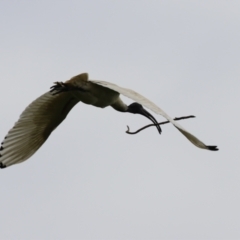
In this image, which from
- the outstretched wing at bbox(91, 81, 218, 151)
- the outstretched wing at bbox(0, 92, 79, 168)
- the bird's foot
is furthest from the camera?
the outstretched wing at bbox(0, 92, 79, 168)

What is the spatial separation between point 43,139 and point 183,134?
3.54 m

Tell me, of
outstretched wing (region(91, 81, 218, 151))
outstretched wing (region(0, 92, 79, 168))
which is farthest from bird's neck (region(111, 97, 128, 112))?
outstretched wing (region(91, 81, 218, 151))

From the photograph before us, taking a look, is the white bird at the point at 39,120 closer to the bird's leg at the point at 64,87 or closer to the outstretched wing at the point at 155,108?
the bird's leg at the point at 64,87

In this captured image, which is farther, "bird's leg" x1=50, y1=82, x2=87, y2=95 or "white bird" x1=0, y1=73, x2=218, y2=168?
"white bird" x1=0, y1=73, x2=218, y2=168

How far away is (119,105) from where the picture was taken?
12305 millimetres

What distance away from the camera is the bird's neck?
12.2 meters

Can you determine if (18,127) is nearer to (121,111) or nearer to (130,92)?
(121,111)

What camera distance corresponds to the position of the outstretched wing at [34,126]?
491 inches

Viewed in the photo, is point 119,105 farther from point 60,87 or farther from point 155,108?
point 155,108

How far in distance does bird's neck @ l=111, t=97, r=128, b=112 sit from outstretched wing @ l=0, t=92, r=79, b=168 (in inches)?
21.5

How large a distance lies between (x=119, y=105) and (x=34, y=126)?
1.22 metres

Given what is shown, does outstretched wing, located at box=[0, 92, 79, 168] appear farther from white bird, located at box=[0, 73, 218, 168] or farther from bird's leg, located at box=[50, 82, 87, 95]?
bird's leg, located at box=[50, 82, 87, 95]

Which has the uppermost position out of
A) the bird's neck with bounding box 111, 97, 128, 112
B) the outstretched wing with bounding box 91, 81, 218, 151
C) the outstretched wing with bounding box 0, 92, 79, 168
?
the outstretched wing with bounding box 91, 81, 218, 151

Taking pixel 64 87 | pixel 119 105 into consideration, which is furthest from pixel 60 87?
pixel 119 105
